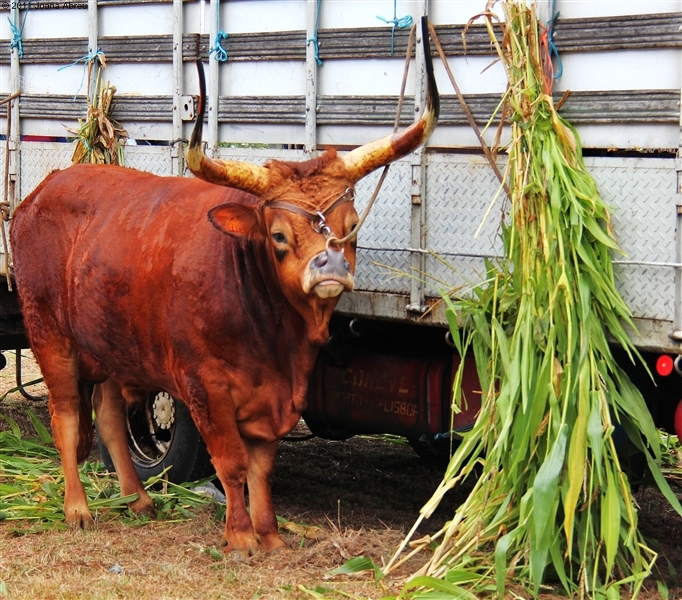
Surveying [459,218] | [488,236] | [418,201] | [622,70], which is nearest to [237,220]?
[418,201]

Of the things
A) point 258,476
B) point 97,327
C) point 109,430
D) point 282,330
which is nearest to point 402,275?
point 282,330

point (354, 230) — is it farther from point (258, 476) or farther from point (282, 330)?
point (258, 476)

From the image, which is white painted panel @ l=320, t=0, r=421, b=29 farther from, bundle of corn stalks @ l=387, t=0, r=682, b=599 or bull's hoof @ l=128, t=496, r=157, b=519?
bull's hoof @ l=128, t=496, r=157, b=519

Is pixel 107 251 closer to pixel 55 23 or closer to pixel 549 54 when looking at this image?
pixel 55 23

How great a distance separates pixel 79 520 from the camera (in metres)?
6.02

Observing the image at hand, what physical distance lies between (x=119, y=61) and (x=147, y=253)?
1652 millimetres

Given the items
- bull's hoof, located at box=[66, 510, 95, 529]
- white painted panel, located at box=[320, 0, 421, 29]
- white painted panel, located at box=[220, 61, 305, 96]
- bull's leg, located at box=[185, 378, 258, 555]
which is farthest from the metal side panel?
bull's hoof, located at box=[66, 510, 95, 529]

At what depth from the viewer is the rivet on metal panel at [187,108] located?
652 centimetres

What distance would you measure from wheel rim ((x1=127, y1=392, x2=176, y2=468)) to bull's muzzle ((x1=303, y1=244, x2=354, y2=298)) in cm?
221

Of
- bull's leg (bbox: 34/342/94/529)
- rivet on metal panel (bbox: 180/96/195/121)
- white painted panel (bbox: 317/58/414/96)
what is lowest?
bull's leg (bbox: 34/342/94/529)

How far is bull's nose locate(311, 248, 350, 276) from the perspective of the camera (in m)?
4.84

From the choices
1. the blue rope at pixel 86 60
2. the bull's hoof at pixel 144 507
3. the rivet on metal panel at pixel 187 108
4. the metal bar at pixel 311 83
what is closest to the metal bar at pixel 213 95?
the rivet on metal panel at pixel 187 108

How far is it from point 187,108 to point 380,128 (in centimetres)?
127

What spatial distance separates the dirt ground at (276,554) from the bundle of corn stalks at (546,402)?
316mm
